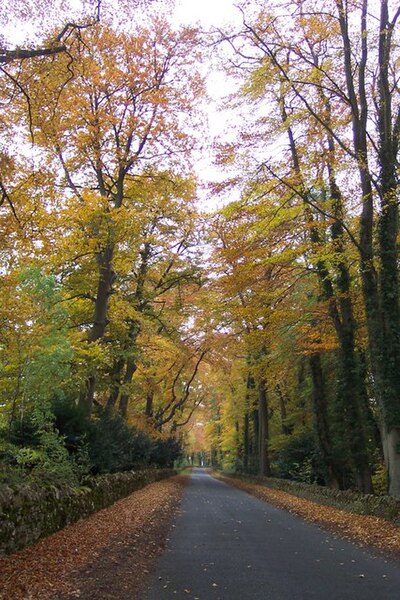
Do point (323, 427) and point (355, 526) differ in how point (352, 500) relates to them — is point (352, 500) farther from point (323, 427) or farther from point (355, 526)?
point (323, 427)

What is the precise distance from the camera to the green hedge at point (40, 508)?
6184 millimetres

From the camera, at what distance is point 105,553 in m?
6.72

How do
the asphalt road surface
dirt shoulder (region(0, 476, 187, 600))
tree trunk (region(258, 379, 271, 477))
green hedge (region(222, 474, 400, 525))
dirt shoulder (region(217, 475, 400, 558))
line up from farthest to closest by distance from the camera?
1. tree trunk (region(258, 379, 271, 477))
2. green hedge (region(222, 474, 400, 525))
3. dirt shoulder (region(217, 475, 400, 558))
4. the asphalt road surface
5. dirt shoulder (region(0, 476, 187, 600))

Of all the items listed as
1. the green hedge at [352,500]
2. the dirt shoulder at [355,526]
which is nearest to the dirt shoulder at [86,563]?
the dirt shoulder at [355,526]

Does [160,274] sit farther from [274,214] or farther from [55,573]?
[55,573]

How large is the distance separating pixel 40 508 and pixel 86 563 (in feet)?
4.72

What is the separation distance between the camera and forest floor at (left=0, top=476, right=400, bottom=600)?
16.6 feet

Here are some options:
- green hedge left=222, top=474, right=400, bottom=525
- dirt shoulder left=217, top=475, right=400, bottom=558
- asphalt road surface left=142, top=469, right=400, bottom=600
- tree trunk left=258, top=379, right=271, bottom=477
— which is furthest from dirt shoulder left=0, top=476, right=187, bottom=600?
tree trunk left=258, top=379, right=271, bottom=477

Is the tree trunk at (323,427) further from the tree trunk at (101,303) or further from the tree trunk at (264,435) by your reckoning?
the tree trunk at (264,435)

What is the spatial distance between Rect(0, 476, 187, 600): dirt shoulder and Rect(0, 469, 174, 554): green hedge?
153 millimetres

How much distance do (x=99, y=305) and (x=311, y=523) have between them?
369 inches

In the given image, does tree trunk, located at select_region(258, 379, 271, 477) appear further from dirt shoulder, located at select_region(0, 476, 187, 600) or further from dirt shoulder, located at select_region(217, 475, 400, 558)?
dirt shoulder, located at select_region(0, 476, 187, 600)

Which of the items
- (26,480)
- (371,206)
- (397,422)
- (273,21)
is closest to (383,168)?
(371,206)

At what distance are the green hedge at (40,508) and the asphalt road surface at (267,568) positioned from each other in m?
1.85
